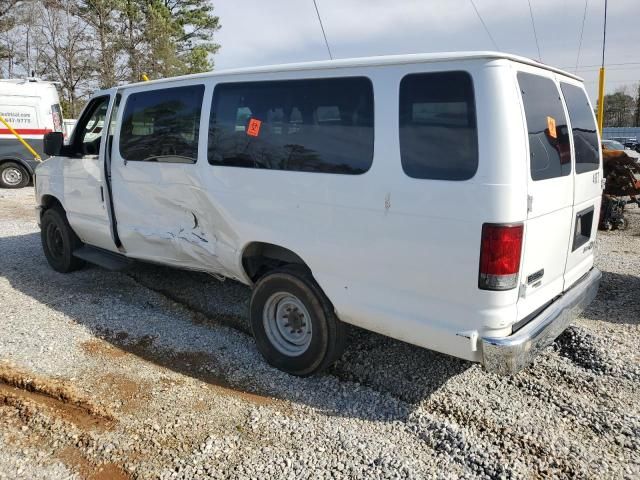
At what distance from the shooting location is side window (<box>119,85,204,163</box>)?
13.6 ft

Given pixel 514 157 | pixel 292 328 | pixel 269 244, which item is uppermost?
pixel 514 157

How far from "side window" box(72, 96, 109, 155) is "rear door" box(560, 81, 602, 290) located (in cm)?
430

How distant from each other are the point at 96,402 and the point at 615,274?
5.84 metres

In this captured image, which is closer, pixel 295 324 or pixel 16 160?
pixel 295 324

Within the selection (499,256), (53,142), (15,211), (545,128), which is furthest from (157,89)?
(15,211)

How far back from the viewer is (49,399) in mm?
3422

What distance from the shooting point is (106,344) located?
4266 millimetres

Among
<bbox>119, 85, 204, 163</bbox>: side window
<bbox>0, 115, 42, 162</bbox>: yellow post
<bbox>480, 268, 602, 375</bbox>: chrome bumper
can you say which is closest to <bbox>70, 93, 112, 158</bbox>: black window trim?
→ <bbox>119, 85, 204, 163</bbox>: side window

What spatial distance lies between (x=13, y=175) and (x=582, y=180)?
14967mm

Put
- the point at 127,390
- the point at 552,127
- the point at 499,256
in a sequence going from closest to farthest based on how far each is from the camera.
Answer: the point at 499,256
the point at 552,127
the point at 127,390

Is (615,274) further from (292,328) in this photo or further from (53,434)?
(53,434)

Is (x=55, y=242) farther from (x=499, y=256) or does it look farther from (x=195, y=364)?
(x=499, y=256)

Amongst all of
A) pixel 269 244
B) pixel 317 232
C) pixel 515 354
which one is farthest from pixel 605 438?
pixel 269 244

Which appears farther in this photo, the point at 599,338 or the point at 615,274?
the point at 615,274
